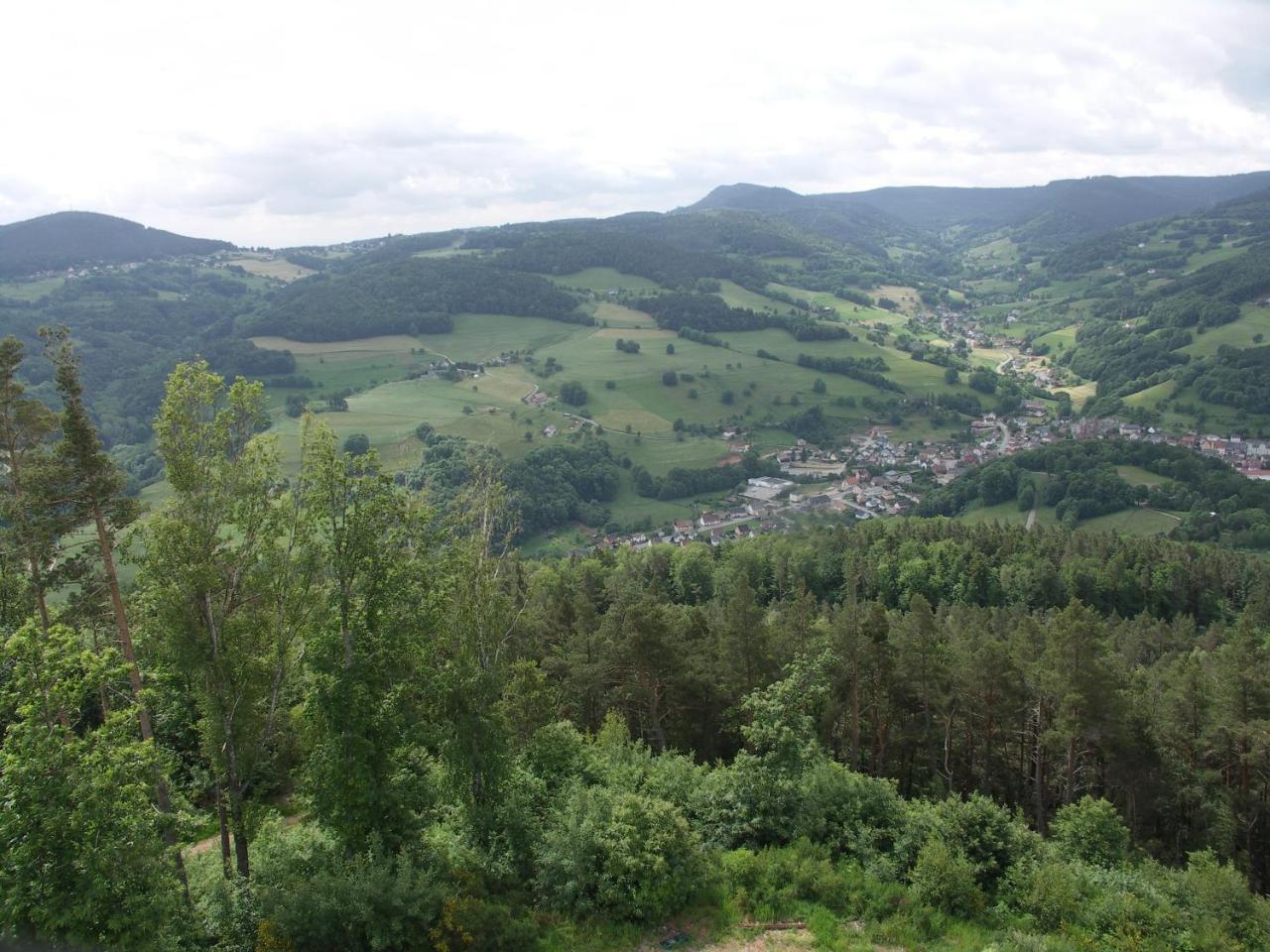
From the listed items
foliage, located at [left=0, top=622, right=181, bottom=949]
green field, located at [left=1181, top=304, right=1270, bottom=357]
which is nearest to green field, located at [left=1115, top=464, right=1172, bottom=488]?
green field, located at [left=1181, top=304, right=1270, bottom=357]

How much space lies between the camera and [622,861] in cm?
1536

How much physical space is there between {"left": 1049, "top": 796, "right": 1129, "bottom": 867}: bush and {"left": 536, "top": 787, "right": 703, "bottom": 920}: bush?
1062 centimetres

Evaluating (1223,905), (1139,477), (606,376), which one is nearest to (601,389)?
(606,376)

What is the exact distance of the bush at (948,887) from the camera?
15617 mm

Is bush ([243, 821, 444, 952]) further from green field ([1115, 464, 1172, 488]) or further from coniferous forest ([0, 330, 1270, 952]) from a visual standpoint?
green field ([1115, 464, 1172, 488])

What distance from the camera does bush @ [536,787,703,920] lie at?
50.0ft

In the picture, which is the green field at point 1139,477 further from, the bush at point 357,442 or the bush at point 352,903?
the bush at point 352,903

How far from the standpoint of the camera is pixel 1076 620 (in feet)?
83.6

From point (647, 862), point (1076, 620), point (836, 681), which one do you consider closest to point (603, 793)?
point (647, 862)

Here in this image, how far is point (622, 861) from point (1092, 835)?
13194 millimetres

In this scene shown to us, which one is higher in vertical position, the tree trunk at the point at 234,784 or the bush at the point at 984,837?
the tree trunk at the point at 234,784

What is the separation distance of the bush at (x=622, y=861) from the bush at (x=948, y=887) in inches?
183

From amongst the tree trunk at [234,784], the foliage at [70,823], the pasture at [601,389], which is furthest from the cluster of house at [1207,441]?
the foliage at [70,823]

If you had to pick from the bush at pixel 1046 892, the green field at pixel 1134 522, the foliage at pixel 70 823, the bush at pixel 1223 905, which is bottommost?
the green field at pixel 1134 522
